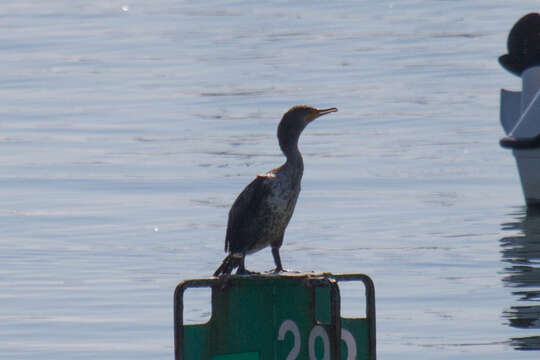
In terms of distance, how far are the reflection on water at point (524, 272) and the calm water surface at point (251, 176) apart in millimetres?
34

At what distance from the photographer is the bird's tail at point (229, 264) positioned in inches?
260

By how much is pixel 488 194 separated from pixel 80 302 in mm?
7799

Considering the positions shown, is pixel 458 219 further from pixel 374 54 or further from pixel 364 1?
pixel 364 1

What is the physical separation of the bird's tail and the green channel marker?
0.82 meters

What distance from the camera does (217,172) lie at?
21375 millimetres

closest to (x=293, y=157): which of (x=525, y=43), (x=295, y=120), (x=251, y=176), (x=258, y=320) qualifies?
(x=295, y=120)

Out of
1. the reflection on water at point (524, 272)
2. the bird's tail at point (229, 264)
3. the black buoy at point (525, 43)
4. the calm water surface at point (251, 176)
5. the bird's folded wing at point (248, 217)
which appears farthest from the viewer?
the black buoy at point (525, 43)

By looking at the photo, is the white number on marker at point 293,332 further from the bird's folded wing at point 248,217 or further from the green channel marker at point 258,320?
the bird's folded wing at point 248,217

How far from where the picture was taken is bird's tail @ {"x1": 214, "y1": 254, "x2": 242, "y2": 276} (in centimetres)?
661

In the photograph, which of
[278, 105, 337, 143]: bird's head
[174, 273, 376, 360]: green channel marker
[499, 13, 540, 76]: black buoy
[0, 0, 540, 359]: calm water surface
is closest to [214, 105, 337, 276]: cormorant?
[278, 105, 337, 143]: bird's head

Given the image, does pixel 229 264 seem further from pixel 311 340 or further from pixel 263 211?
pixel 311 340

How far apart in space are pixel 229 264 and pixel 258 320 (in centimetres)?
102

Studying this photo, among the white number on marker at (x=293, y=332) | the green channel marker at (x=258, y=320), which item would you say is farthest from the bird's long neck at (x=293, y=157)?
the white number on marker at (x=293, y=332)

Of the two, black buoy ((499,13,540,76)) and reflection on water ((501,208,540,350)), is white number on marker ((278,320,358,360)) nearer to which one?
reflection on water ((501,208,540,350))
